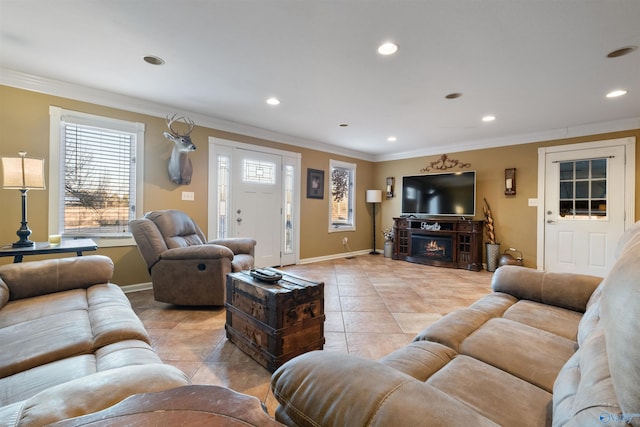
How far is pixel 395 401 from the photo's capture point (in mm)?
573

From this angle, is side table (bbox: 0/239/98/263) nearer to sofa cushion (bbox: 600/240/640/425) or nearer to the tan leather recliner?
the tan leather recliner

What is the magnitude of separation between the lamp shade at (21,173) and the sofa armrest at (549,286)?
152 inches

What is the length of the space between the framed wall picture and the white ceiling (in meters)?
1.58

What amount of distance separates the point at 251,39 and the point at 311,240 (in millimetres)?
3873

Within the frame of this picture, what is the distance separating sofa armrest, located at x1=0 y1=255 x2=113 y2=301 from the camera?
5.58ft

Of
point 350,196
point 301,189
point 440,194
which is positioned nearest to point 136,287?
point 301,189

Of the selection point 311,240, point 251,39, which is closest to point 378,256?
point 311,240

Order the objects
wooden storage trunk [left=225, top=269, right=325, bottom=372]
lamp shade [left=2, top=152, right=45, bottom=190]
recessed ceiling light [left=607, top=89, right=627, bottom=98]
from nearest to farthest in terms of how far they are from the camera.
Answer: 1. wooden storage trunk [left=225, top=269, right=325, bottom=372]
2. lamp shade [left=2, top=152, right=45, bottom=190]
3. recessed ceiling light [left=607, top=89, right=627, bottom=98]

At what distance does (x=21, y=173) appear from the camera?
2328 millimetres

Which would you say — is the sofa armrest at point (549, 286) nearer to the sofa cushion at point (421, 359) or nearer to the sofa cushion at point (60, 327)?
the sofa cushion at point (421, 359)

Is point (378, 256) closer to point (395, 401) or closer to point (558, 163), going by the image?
point (558, 163)

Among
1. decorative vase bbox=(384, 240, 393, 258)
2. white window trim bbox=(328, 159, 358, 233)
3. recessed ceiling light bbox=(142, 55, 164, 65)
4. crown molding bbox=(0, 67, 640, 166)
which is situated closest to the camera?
recessed ceiling light bbox=(142, 55, 164, 65)

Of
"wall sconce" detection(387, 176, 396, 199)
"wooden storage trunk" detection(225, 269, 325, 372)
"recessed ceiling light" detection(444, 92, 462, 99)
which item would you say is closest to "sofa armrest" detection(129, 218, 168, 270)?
"wooden storage trunk" detection(225, 269, 325, 372)

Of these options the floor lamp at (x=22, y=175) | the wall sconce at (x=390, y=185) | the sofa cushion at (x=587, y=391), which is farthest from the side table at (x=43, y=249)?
the wall sconce at (x=390, y=185)
